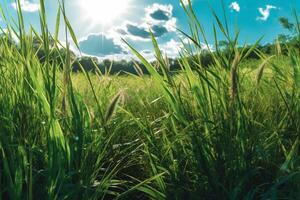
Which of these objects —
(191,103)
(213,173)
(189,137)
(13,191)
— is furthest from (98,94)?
(13,191)

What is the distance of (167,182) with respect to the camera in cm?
135

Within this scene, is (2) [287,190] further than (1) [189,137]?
No

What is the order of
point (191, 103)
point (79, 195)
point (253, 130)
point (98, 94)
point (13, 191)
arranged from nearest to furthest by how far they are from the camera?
point (13, 191), point (79, 195), point (253, 130), point (191, 103), point (98, 94)

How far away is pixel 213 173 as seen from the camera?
122 centimetres

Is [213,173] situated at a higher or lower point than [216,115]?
lower

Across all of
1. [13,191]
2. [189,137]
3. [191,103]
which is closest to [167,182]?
[189,137]

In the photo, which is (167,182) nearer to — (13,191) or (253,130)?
(253,130)

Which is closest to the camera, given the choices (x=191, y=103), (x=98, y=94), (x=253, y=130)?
(x=253, y=130)

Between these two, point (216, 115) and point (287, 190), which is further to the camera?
point (216, 115)

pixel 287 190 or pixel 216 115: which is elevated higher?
pixel 216 115

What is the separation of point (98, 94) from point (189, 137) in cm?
78

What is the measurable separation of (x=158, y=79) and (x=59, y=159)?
388 mm

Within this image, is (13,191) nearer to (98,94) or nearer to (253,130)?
(253,130)

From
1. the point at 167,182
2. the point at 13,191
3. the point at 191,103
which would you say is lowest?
the point at 167,182
